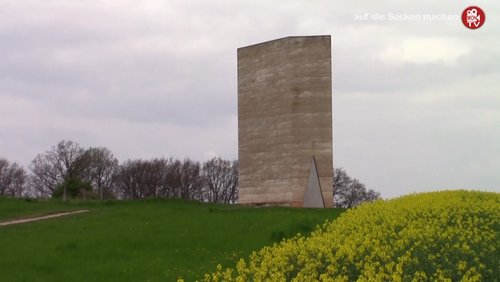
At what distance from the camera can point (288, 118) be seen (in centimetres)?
2745

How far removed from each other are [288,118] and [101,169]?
3384cm

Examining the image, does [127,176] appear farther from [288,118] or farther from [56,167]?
[288,118]

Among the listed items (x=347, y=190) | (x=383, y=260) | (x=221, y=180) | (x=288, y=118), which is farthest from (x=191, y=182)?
(x=383, y=260)

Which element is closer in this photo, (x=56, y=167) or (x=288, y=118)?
(x=288, y=118)

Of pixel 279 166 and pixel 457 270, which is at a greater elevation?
pixel 279 166

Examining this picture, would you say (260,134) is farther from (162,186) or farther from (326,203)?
(162,186)

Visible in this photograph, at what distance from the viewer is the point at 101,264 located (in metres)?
11.3

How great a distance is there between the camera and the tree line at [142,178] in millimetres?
57500

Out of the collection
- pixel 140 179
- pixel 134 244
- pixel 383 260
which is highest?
pixel 140 179

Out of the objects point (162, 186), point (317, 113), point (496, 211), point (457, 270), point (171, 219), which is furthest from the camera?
point (162, 186)

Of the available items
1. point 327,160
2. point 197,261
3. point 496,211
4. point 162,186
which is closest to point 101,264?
point 197,261

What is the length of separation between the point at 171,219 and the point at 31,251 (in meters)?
4.70

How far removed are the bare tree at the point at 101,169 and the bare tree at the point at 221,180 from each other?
8253 millimetres

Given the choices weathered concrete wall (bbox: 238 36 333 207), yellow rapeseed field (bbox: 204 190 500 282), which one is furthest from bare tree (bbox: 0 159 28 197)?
yellow rapeseed field (bbox: 204 190 500 282)
